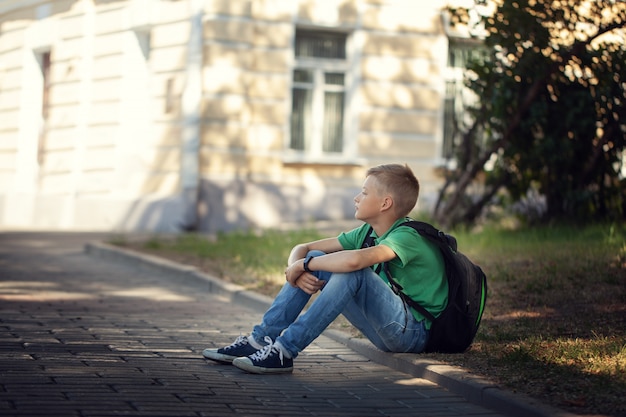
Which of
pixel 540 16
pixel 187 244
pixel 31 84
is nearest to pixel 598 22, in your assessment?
pixel 540 16

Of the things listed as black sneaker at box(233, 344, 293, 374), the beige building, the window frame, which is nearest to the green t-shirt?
black sneaker at box(233, 344, 293, 374)

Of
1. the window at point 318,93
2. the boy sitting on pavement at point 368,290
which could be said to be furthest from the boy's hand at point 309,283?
the window at point 318,93

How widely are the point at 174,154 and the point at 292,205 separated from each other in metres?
2.30

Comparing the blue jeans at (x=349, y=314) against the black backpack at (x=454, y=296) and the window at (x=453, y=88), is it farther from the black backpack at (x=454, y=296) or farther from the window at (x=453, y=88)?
the window at (x=453, y=88)

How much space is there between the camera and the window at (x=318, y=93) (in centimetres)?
1997

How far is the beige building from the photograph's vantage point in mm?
18922

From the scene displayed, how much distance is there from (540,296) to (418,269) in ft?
9.07

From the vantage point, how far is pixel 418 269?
6258mm

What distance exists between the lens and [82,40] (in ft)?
69.5

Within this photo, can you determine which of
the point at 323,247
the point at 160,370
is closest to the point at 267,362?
the point at 160,370

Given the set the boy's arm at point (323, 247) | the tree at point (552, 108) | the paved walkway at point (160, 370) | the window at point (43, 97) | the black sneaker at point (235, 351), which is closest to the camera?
the paved walkway at point (160, 370)

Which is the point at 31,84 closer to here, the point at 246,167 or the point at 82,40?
the point at 82,40

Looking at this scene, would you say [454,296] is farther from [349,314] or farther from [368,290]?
[349,314]

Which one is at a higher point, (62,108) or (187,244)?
(62,108)
